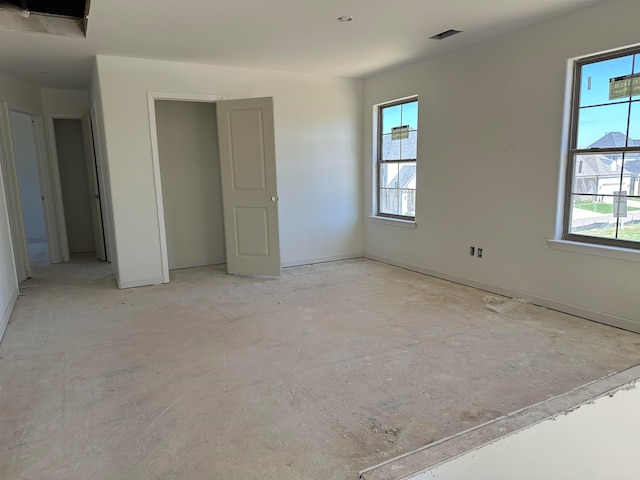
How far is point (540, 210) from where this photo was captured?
12.7ft

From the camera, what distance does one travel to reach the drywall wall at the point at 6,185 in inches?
152

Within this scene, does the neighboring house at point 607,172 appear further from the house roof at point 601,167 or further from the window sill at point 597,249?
the window sill at point 597,249

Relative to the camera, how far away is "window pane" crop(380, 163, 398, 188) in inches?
227

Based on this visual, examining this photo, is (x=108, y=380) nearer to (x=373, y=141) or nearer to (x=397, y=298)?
(x=397, y=298)

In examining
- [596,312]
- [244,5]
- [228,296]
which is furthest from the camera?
[228,296]

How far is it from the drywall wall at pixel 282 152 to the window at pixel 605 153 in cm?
302

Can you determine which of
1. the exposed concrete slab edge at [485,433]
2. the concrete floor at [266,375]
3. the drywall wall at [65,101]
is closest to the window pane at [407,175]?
the concrete floor at [266,375]

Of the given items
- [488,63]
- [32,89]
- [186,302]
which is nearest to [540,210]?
[488,63]

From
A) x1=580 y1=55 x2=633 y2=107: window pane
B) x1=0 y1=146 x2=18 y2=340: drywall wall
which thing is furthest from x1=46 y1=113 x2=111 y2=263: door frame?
x1=580 y1=55 x2=633 y2=107: window pane

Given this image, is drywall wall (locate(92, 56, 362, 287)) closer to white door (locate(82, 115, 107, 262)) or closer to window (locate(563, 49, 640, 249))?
white door (locate(82, 115, 107, 262))

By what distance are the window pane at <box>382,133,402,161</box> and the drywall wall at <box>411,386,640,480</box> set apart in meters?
4.08

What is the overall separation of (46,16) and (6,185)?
2.43 m

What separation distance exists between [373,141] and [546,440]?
4.66 m

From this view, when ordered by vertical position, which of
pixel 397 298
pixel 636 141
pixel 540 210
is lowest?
pixel 397 298
